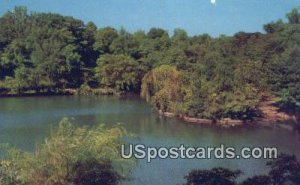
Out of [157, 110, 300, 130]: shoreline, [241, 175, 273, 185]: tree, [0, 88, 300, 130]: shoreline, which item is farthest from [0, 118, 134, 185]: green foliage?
[157, 110, 300, 130]: shoreline

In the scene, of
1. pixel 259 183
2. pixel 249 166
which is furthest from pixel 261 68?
pixel 259 183

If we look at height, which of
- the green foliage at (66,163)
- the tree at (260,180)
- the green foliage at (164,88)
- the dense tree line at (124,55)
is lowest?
the tree at (260,180)

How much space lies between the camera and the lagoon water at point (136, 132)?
3.73 metres

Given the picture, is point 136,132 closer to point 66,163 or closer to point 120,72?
point 120,72

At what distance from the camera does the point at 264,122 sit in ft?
17.5

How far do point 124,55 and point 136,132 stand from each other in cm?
65

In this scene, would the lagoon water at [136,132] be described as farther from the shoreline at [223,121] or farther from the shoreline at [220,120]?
the shoreline at [223,121]

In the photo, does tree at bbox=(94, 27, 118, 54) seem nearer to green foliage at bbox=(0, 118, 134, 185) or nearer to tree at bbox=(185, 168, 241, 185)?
green foliage at bbox=(0, 118, 134, 185)

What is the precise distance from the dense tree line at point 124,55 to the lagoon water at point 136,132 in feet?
0.51

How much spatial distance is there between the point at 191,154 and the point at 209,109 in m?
3.39

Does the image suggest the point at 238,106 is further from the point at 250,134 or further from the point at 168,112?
the point at 250,134

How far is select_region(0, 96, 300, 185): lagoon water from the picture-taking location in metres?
3.73

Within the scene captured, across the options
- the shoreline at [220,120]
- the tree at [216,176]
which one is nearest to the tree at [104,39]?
the shoreline at [220,120]

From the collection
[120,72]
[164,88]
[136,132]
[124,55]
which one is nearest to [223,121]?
[164,88]
